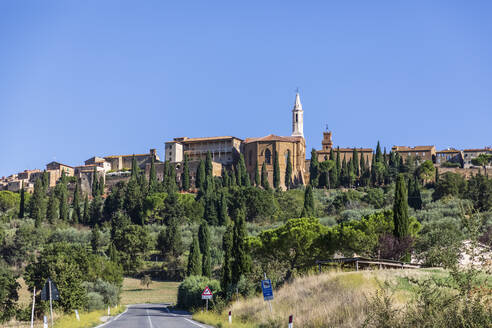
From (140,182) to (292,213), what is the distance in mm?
27070

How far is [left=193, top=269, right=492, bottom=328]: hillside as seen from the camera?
1616cm

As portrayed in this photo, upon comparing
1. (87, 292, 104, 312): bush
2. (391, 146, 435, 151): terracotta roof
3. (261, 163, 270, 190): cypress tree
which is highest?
(391, 146, 435, 151): terracotta roof

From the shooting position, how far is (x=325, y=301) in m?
19.5

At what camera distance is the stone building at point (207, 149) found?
12512 centimetres

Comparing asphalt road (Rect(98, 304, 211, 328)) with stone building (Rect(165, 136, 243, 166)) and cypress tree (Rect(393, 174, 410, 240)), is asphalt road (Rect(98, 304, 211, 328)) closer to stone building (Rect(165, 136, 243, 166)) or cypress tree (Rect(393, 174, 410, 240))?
cypress tree (Rect(393, 174, 410, 240))

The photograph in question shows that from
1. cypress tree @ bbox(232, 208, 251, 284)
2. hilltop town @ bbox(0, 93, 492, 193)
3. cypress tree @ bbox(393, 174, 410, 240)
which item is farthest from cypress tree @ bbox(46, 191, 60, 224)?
cypress tree @ bbox(393, 174, 410, 240)

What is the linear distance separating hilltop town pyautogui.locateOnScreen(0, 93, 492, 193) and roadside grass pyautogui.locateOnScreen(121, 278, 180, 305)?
42.5 m

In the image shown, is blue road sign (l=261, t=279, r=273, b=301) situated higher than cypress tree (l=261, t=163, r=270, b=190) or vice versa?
cypress tree (l=261, t=163, r=270, b=190)

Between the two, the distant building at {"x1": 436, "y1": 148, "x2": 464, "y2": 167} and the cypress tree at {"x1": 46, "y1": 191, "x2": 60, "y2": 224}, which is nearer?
the cypress tree at {"x1": 46, "y1": 191, "x2": 60, "y2": 224}

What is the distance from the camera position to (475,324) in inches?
411

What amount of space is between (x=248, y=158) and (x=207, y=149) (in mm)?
12151

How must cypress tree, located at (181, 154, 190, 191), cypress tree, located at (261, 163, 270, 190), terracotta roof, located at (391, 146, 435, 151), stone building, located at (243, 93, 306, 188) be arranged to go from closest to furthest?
cypress tree, located at (261, 163, 270, 190), cypress tree, located at (181, 154, 190, 191), stone building, located at (243, 93, 306, 188), terracotta roof, located at (391, 146, 435, 151)

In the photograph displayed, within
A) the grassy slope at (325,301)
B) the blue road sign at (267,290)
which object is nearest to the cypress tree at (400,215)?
the grassy slope at (325,301)

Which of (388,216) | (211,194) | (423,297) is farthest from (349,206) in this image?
(423,297)
